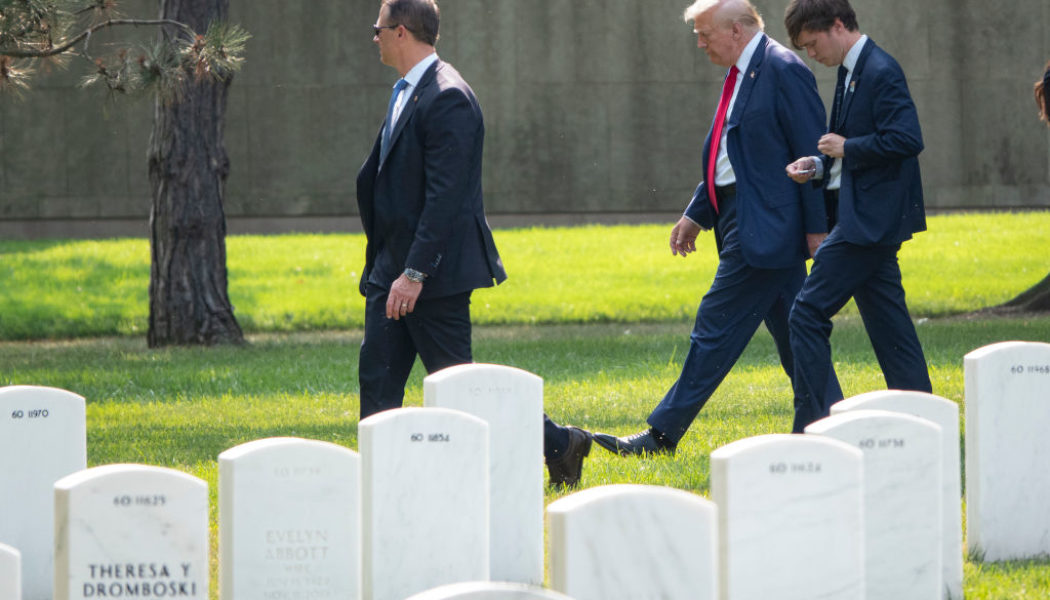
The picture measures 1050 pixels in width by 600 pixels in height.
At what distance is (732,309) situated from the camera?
6.45 metres

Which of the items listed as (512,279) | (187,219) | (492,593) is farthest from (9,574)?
(512,279)

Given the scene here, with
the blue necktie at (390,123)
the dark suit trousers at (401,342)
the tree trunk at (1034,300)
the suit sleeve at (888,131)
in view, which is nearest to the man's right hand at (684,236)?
the suit sleeve at (888,131)

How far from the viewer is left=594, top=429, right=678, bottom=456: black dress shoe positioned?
6.29 metres

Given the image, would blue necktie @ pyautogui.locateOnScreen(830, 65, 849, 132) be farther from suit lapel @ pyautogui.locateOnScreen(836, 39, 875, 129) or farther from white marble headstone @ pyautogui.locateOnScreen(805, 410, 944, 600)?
white marble headstone @ pyautogui.locateOnScreen(805, 410, 944, 600)

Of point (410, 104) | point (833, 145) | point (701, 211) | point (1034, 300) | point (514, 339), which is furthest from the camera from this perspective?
point (1034, 300)

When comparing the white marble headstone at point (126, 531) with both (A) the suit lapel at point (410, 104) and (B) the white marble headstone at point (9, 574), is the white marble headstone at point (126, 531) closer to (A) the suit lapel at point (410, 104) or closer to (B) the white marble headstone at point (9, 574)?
(B) the white marble headstone at point (9, 574)

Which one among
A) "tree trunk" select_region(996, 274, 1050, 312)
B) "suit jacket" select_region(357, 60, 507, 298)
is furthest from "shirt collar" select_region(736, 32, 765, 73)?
"tree trunk" select_region(996, 274, 1050, 312)

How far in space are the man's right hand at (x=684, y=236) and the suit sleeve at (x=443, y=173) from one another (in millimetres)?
1694

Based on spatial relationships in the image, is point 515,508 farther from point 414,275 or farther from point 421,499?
point 414,275

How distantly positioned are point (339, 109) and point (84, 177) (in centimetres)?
426

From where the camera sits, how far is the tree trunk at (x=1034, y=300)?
1366 centimetres

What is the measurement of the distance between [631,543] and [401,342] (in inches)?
111

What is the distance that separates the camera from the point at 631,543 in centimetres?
288

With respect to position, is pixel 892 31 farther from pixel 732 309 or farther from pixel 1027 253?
pixel 732 309
